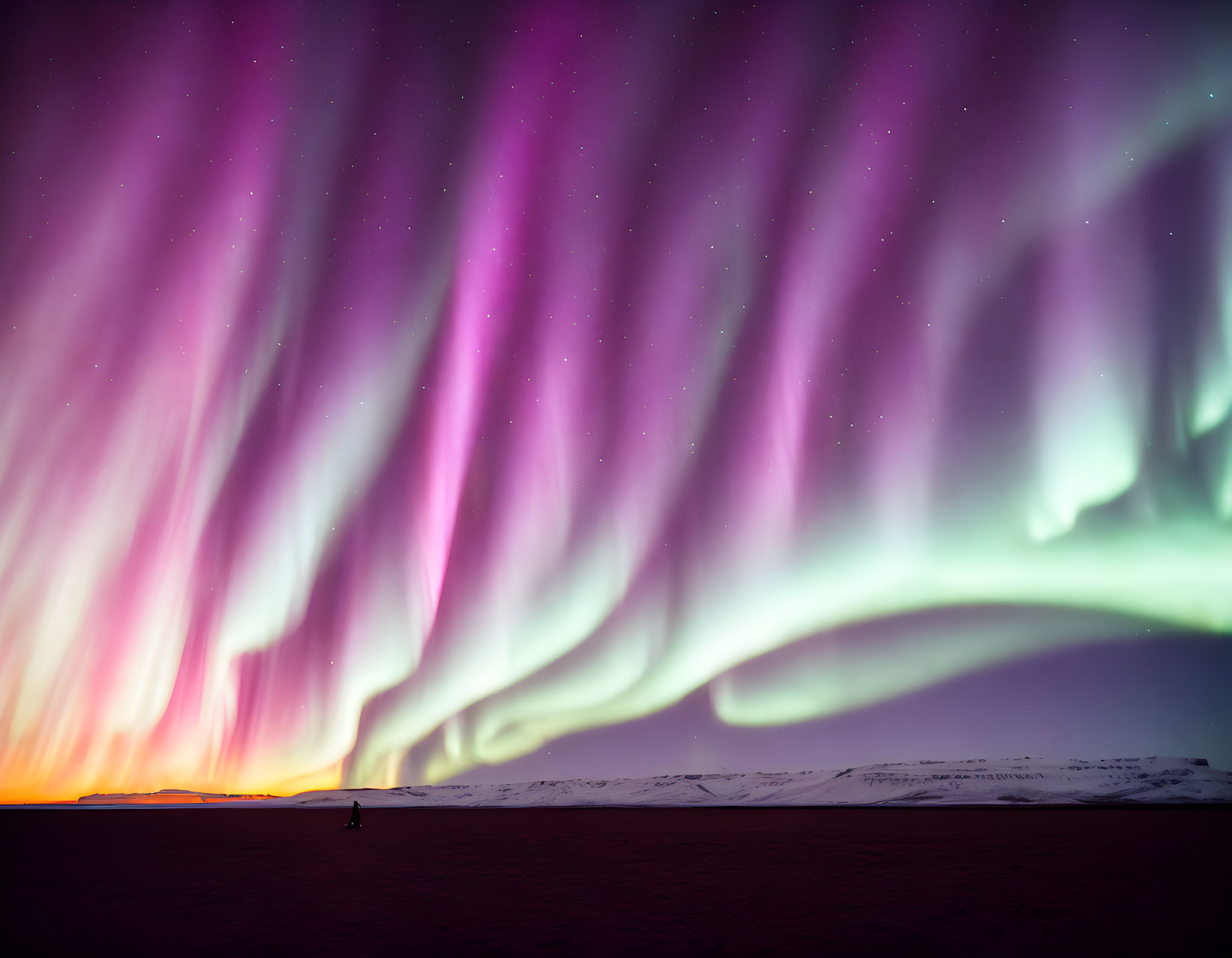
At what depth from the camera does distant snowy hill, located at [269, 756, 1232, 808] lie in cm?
12726

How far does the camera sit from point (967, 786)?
462 ft

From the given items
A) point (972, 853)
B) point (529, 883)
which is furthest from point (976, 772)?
point (529, 883)

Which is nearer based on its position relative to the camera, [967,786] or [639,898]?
[639,898]

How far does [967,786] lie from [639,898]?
14731 cm

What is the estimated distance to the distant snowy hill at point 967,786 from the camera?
127 meters

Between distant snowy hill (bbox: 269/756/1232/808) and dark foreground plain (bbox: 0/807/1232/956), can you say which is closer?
dark foreground plain (bbox: 0/807/1232/956)

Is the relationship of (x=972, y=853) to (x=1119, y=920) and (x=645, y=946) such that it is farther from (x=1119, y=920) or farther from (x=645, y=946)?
(x=645, y=946)

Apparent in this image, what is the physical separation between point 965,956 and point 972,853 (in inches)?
667

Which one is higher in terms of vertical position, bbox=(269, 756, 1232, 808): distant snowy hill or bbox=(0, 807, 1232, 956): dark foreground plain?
bbox=(0, 807, 1232, 956): dark foreground plain

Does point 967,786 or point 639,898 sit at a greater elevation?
point 639,898

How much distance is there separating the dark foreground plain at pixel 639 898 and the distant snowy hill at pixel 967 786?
103784 mm

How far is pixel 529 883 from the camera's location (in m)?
17.8

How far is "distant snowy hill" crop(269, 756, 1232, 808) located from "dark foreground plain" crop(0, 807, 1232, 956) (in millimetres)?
103784

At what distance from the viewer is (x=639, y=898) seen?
1514 centimetres
